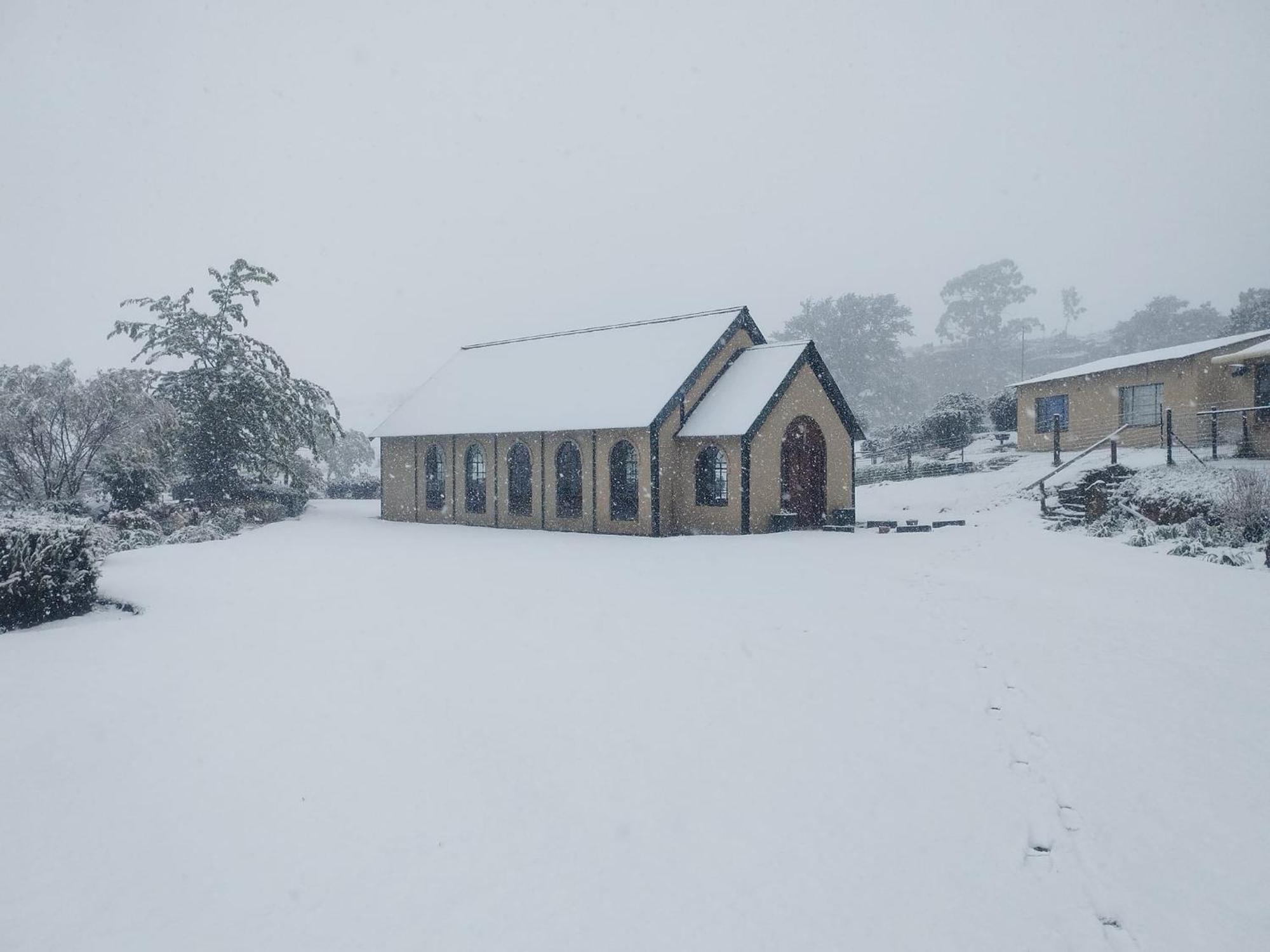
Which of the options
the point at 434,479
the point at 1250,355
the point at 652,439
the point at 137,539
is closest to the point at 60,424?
the point at 137,539

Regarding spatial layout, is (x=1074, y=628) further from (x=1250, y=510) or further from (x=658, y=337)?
(x=658, y=337)

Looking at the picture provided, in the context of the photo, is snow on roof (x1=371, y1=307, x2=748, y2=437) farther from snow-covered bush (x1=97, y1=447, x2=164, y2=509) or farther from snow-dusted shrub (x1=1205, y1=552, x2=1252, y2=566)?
snow-dusted shrub (x1=1205, y1=552, x2=1252, y2=566)

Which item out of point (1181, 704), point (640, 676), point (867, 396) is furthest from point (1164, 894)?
point (867, 396)

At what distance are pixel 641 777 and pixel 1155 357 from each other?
31351 millimetres

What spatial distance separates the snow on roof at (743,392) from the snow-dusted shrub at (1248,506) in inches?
417

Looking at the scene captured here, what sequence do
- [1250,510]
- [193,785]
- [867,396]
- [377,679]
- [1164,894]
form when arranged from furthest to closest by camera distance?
[867,396]
[1250,510]
[377,679]
[193,785]
[1164,894]

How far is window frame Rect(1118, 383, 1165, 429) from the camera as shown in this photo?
27734 mm

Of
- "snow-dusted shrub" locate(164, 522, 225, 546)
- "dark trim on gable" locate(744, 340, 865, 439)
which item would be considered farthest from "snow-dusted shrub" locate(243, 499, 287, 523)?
"dark trim on gable" locate(744, 340, 865, 439)

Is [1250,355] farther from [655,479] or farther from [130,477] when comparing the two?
[130,477]

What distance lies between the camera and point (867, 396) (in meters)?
56.9

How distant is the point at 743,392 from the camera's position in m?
21.4

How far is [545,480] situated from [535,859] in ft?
63.5

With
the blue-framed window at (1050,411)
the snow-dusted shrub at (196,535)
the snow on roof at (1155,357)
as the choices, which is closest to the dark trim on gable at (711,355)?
the snow-dusted shrub at (196,535)

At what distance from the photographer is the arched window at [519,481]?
24.1 meters
